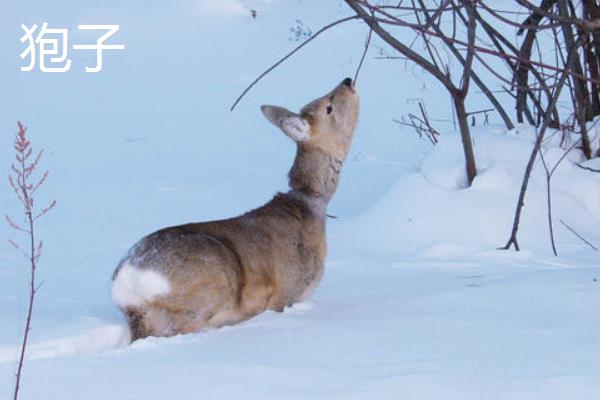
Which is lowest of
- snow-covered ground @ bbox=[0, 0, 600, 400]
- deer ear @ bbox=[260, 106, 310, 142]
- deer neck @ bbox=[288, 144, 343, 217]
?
snow-covered ground @ bbox=[0, 0, 600, 400]

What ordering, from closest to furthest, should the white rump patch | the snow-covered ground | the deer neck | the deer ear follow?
the snow-covered ground < the white rump patch < the deer ear < the deer neck

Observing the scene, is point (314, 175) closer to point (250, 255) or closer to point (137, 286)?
point (250, 255)

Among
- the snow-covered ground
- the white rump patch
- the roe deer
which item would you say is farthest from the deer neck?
the white rump patch

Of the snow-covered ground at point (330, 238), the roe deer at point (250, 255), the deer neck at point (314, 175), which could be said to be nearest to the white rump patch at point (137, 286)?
the roe deer at point (250, 255)

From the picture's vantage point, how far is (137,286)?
578 centimetres

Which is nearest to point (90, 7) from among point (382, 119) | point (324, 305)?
point (382, 119)

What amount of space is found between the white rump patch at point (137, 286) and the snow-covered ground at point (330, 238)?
0.64ft

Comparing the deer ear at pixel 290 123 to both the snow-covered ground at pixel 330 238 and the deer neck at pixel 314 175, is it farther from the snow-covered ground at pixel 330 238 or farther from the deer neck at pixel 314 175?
the snow-covered ground at pixel 330 238

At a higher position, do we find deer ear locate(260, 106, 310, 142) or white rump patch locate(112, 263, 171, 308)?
deer ear locate(260, 106, 310, 142)

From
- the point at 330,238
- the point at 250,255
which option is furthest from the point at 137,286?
the point at 330,238

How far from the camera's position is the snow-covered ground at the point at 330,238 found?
4.68 m

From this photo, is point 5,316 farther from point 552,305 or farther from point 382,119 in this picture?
point 382,119

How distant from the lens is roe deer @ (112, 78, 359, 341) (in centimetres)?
582

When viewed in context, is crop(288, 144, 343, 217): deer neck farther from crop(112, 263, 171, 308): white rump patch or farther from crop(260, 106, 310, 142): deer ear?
crop(112, 263, 171, 308): white rump patch
